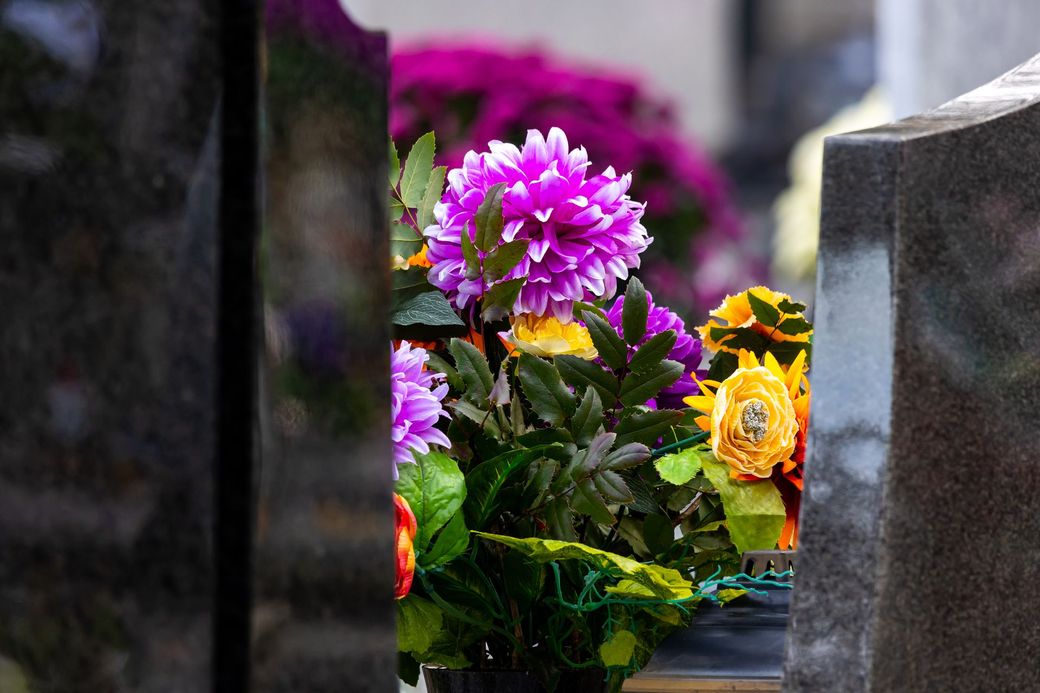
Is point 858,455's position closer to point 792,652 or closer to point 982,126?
point 792,652

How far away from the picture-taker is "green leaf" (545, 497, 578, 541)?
1.37 m

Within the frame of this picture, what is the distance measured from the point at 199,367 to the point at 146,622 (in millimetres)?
166

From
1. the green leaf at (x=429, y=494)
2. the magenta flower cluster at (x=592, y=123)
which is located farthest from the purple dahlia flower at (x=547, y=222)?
the magenta flower cluster at (x=592, y=123)

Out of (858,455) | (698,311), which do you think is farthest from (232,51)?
(698,311)

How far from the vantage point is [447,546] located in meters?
1.30

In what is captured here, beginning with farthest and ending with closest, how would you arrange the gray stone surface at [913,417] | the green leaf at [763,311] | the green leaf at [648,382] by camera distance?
the green leaf at [763,311] < the green leaf at [648,382] < the gray stone surface at [913,417]

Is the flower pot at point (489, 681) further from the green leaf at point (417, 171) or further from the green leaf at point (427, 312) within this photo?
the green leaf at point (417, 171)

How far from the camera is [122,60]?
0.97 meters

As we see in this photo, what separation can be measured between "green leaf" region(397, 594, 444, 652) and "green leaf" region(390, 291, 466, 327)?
256mm

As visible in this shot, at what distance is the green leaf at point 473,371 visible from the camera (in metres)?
1.41

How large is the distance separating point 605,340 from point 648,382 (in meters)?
0.06

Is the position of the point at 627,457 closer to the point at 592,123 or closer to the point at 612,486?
the point at 612,486

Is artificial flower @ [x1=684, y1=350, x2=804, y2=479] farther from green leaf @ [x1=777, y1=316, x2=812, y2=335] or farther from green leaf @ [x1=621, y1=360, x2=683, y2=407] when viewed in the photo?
green leaf @ [x1=777, y1=316, x2=812, y2=335]

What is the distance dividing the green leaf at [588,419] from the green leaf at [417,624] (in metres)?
0.20
